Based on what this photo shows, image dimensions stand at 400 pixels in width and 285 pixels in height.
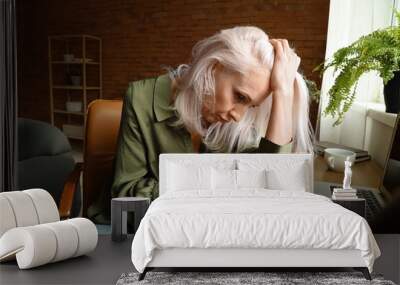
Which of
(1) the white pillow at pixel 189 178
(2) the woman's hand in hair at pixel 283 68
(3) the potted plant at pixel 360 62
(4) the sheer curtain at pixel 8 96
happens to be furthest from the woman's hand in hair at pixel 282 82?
(4) the sheer curtain at pixel 8 96

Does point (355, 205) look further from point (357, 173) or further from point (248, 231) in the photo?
point (248, 231)

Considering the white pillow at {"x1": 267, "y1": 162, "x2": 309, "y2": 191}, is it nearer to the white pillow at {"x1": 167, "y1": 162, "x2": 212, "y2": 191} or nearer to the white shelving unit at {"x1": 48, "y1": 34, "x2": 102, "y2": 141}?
the white pillow at {"x1": 167, "y1": 162, "x2": 212, "y2": 191}

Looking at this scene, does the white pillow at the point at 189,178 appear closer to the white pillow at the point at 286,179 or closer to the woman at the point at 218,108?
the woman at the point at 218,108

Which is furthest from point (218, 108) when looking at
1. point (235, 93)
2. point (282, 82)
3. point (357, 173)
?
point (357, 173)

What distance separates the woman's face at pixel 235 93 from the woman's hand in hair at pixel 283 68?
6 cm

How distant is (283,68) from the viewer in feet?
11.1

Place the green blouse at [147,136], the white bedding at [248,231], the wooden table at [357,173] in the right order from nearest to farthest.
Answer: the white bedding at [248,231] → the green blouse at [147,136] → the wooden table at [357,173]

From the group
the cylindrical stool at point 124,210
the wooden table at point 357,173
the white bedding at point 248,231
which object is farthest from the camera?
the wooden table at point 357,173

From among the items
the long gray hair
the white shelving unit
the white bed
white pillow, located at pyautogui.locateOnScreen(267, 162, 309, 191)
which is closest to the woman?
the long gray hair

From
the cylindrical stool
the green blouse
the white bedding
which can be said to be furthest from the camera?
the green blouse

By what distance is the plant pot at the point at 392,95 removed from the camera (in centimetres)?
352

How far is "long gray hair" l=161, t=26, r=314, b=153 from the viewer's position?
3.37 metres

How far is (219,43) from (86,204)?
1.45 metres

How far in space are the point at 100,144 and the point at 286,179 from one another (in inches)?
51.2
